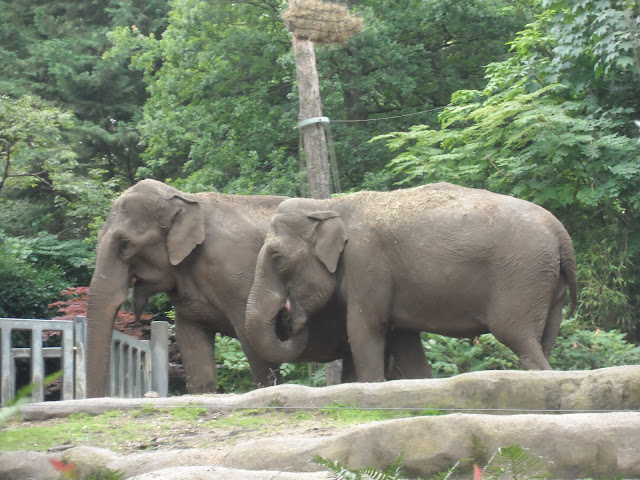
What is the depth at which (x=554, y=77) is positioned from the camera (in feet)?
46.8

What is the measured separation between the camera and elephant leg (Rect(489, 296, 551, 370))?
333 inches

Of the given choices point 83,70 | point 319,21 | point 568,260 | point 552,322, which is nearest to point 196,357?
point 552,322

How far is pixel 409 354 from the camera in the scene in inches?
388

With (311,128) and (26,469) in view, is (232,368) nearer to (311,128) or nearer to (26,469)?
(311,128)

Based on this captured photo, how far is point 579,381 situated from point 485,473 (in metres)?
1.92

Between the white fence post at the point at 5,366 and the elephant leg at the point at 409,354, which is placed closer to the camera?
the white fence post at the point at 5,366

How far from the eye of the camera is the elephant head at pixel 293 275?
941 cm

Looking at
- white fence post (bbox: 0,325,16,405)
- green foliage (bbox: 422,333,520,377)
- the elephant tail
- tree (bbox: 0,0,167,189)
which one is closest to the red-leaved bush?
green foliage (bbox: 422,333,520,377)

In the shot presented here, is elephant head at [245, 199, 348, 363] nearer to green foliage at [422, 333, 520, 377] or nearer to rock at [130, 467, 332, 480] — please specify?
green foliage at [422, 333, 520, 377]

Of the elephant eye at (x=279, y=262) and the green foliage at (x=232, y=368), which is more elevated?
the elephant eye at (x=279, y=262)

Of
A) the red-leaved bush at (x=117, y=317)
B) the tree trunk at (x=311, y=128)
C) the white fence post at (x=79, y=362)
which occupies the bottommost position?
the red-leaved bush at (x=117, y=317)

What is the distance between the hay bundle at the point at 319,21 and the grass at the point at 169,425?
7349 millimetres

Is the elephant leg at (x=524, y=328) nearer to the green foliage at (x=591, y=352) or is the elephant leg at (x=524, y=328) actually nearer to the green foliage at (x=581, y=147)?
the green foliage at (x=591, y=352)

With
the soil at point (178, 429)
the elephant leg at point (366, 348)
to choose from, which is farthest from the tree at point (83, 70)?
the soil at point (178, 429)
